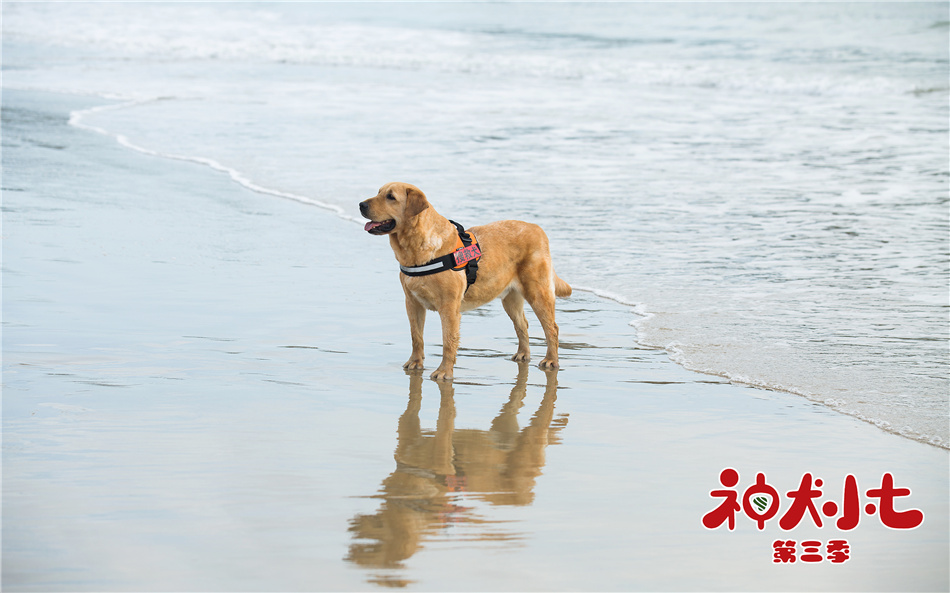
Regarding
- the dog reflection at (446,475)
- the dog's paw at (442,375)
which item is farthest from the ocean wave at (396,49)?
the dog reflection at (446,475)

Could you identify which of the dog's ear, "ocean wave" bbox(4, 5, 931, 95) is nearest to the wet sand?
the dog's ear

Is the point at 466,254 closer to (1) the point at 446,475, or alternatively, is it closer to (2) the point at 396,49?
(1) the point at 446,475

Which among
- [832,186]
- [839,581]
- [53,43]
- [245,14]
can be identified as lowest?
[839,581]

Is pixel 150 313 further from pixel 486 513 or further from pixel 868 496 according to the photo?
pixel 868 496

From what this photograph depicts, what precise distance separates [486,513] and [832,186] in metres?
9.64

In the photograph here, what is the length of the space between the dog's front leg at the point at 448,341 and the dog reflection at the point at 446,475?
199 mm

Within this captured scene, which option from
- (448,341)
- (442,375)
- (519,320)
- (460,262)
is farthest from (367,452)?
(519,320)

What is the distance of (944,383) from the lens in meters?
5.38

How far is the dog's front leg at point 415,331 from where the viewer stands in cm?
565

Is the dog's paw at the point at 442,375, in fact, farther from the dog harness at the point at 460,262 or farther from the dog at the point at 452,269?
the dog harness at the point at 460,262

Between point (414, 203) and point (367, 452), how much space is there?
1.70 m

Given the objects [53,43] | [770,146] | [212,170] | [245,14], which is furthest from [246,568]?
[245,14]

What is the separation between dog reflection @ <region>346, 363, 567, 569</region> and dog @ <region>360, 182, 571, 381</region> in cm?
54

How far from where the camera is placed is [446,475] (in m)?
4.00
